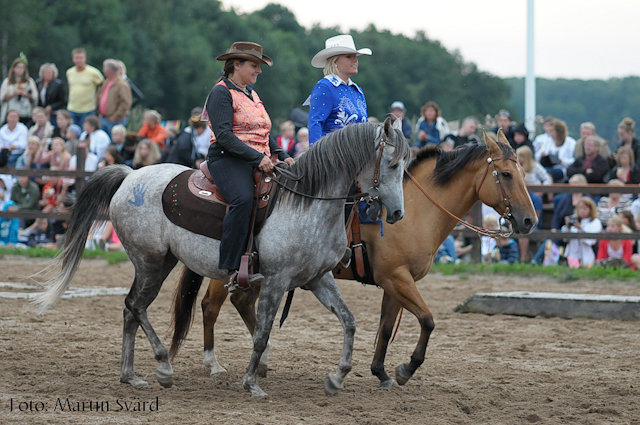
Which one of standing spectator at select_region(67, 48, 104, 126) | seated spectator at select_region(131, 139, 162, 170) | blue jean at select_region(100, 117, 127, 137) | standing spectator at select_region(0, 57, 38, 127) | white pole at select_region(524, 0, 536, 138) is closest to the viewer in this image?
seated spectator at select_region(131, 139, 162, 170)

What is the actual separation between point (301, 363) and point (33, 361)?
85.5 inches

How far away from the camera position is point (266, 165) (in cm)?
553

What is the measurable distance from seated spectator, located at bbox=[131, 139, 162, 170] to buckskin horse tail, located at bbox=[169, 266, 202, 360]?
7357 mm

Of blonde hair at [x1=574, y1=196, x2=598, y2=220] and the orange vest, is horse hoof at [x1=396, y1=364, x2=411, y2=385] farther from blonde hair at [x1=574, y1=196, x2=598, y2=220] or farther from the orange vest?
blonde hair at [x1=574, y1=196, x2=598, y2=220]

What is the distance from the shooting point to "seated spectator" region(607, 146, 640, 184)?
12336mm

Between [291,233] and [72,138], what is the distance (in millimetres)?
10826

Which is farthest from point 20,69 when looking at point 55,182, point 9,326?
point 9,326

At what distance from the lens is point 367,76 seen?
73.5 metres

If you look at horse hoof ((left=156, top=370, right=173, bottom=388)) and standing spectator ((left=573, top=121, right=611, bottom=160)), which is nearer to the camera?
horse hoof ((left=156, top=370, right=173, bottom=388))

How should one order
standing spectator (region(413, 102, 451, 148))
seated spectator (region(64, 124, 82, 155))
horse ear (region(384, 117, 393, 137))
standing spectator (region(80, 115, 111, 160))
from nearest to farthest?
horse ear (region(384, 117, 393, 137))
standing spectator (region(413, 102, 451, 148))
standing spectator (region(80, 115, 111, 160))
seated spectator (region(64, 124, 82, 155))

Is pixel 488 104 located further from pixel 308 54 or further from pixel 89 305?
pixel 89 305

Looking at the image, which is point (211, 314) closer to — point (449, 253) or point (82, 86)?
point (449, 253)

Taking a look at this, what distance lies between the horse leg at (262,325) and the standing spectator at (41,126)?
36.6 feet

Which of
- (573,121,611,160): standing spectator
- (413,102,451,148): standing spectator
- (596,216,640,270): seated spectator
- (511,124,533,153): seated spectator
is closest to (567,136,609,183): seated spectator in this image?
(573,121,611,160): standing spectator
